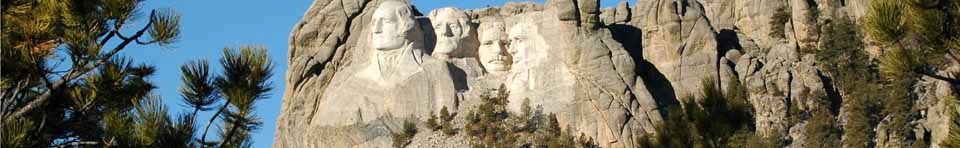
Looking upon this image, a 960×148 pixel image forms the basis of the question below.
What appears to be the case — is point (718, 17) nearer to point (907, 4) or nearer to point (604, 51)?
point (604, 51)

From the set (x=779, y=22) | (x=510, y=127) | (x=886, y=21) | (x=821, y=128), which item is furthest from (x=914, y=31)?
(x=779, y=22)

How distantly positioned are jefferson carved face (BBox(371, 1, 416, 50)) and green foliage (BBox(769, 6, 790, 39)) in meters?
10.9

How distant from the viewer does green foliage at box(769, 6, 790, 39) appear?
68238mm

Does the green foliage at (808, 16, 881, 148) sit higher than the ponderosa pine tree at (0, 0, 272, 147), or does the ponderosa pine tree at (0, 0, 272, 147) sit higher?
the ponderosa pine tree at (0, 0, 272, 147)

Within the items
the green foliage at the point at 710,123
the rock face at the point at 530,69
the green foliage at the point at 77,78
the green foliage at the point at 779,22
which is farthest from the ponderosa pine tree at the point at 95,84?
the green foliage at the point at 779,22

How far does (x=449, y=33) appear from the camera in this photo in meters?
64.3

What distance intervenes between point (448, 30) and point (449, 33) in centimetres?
8

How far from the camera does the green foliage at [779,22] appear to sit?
68.2 meters

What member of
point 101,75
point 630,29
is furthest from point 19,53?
point 630,29

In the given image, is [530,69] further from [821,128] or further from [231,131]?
[231,131]

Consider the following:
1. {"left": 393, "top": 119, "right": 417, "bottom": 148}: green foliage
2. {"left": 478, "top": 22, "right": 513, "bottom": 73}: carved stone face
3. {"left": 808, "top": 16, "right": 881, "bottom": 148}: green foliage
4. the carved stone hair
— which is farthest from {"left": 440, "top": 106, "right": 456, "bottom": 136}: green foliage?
{"left": 808, "top": 16, "right": 881, "bottom": 148}: green foliage

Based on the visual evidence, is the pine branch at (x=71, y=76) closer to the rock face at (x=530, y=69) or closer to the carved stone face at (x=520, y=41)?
the rock face at (x=530, y=69)

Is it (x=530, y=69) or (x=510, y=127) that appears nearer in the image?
(x=510, y=127)

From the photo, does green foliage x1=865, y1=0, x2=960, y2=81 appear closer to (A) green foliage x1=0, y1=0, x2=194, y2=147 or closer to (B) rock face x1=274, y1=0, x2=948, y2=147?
(A) green foliage x1=0, y1=0, x2=194, y2=147
